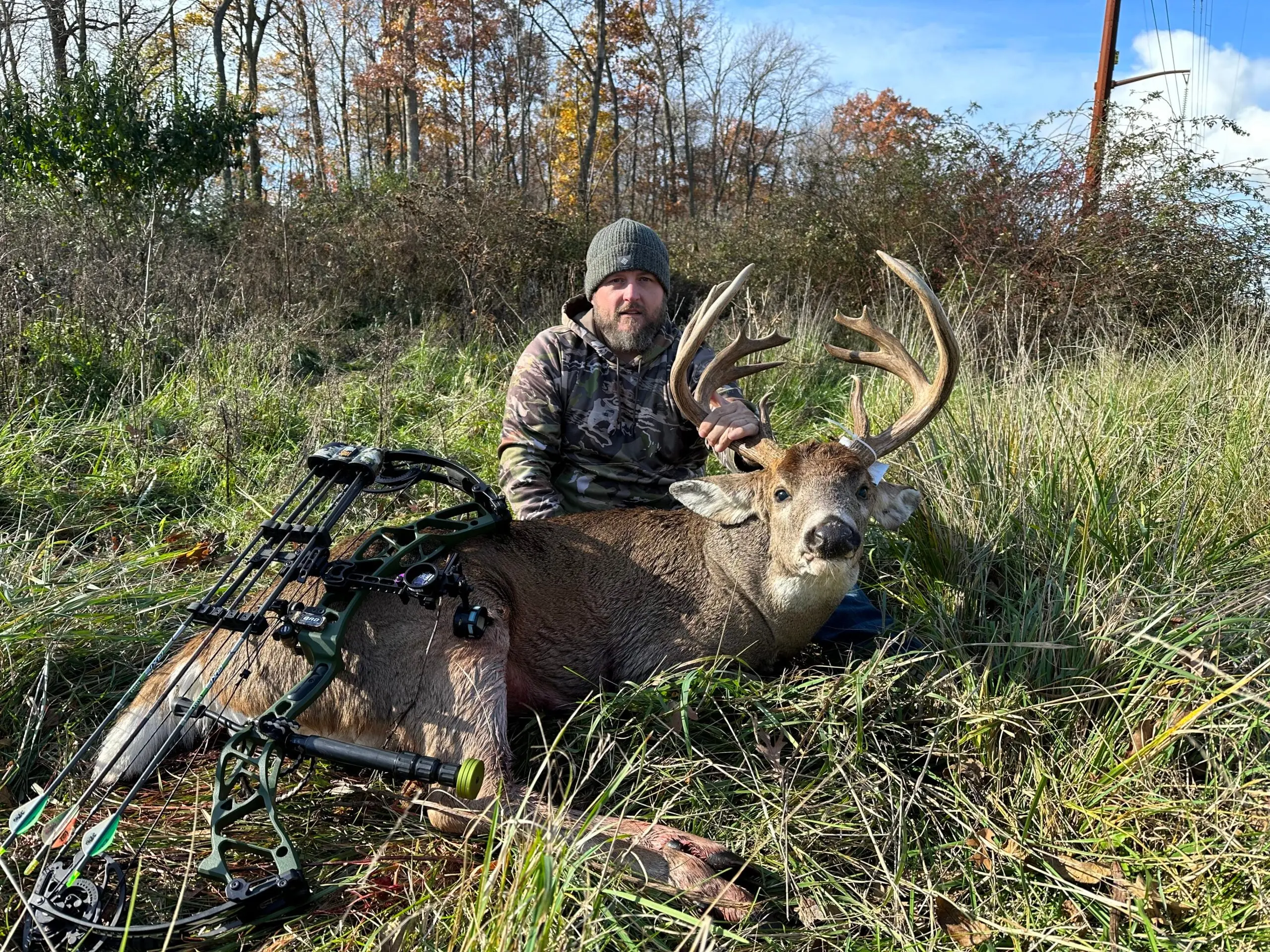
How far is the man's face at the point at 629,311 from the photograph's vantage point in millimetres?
4512

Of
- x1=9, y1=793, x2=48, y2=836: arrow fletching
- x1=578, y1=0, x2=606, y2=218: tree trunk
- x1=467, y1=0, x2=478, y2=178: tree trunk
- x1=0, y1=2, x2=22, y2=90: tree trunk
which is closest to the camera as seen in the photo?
x1=9, y1=793, x2=48, y2=836: arrow fletching

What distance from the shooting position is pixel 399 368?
822 centimetres

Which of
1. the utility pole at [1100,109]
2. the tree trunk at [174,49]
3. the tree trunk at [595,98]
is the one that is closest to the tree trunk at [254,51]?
the tree trunk at [174,49]

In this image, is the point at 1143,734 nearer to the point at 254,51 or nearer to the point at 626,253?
the point at 626,253

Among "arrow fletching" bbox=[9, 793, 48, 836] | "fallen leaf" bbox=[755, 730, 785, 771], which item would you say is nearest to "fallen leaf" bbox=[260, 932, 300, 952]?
"arrow fletching" bbox=[9, 793, 48, 836]

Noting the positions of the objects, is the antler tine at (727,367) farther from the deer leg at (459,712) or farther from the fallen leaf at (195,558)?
the fallen leaf at (195,558)

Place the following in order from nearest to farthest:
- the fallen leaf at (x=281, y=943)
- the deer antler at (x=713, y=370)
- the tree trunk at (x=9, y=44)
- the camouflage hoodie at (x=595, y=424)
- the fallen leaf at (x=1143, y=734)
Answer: the fallen leaf at (x=281, y=943), the fallen leaf at (x=1143, y=734), the deer antler at (x=713, y=370), the camouflage hoodie at (x=595, y=424), the tree trunk at (x=9, y=44)

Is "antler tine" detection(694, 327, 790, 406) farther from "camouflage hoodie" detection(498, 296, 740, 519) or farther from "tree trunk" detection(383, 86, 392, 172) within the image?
"tree trunk" detection(383, 86, 392, 172)

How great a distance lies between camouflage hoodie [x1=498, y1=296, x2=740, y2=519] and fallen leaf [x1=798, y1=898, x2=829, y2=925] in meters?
2.39

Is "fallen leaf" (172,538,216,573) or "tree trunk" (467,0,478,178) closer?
"fallen leaf" (172,538,216,573)

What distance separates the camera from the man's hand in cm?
369

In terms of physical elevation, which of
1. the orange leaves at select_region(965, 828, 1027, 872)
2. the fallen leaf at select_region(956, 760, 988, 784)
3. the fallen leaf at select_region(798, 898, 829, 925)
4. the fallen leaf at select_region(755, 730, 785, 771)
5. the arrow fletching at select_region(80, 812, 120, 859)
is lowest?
the fallen leaf at select_region(798, 898, 829, 925)

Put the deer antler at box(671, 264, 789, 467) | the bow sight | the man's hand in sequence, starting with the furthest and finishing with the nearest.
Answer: the man's hand < the deer antler at box(671, 264, 789, 467) < the bow sight

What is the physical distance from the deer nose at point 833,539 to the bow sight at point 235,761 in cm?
113
